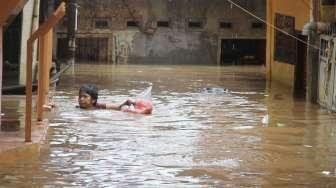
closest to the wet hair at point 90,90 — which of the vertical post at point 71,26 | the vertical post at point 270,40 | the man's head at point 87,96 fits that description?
the man's head at point 87,96

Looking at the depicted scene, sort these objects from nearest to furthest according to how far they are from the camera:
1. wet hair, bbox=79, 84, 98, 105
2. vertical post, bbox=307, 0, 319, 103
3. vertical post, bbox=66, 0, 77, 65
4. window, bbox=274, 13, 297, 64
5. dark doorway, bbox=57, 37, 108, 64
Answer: wet hair, bbox=79, 84, 98, 105 → vertical post, bbox=307, 0, 319, 103 → window, bbox=274, 13, 297, 64 → vertical post, bbox=66, 0, 77, 65 → dark doorway, bbox=57, 37, 108, 64

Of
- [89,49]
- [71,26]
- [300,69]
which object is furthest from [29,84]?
[89,49]

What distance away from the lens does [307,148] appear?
11.9m

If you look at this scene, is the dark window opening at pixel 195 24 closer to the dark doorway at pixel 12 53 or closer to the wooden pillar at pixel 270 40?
the wooden pillar at pixel 270 40

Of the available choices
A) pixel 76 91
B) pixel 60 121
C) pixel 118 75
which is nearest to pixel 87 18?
pixel 118 75

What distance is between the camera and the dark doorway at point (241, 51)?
4181 centimetres

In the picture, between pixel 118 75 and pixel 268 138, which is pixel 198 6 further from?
pixel 268 138

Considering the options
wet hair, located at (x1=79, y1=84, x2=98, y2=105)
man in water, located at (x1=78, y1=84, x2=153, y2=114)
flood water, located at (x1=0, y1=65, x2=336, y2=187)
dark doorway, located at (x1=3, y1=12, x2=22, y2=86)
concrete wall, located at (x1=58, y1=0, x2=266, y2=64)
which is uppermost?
concrete wall, located at (x1=58, y1=0, x2=266, y2=64)

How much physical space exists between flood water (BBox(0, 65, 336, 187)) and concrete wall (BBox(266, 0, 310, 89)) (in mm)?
2717

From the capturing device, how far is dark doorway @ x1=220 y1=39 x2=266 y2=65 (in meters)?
41.8

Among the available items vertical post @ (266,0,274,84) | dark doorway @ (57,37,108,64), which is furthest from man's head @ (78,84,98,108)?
dark doorway @ (57,37,108,64)

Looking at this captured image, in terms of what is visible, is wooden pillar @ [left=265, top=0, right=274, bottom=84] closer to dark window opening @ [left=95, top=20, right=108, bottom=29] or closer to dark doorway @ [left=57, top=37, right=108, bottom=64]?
dark doorway @ [left=57, top=37, right=108, bottom=64]

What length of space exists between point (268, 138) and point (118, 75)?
18308 millimetres

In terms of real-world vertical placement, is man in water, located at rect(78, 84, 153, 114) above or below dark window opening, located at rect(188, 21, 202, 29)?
below
